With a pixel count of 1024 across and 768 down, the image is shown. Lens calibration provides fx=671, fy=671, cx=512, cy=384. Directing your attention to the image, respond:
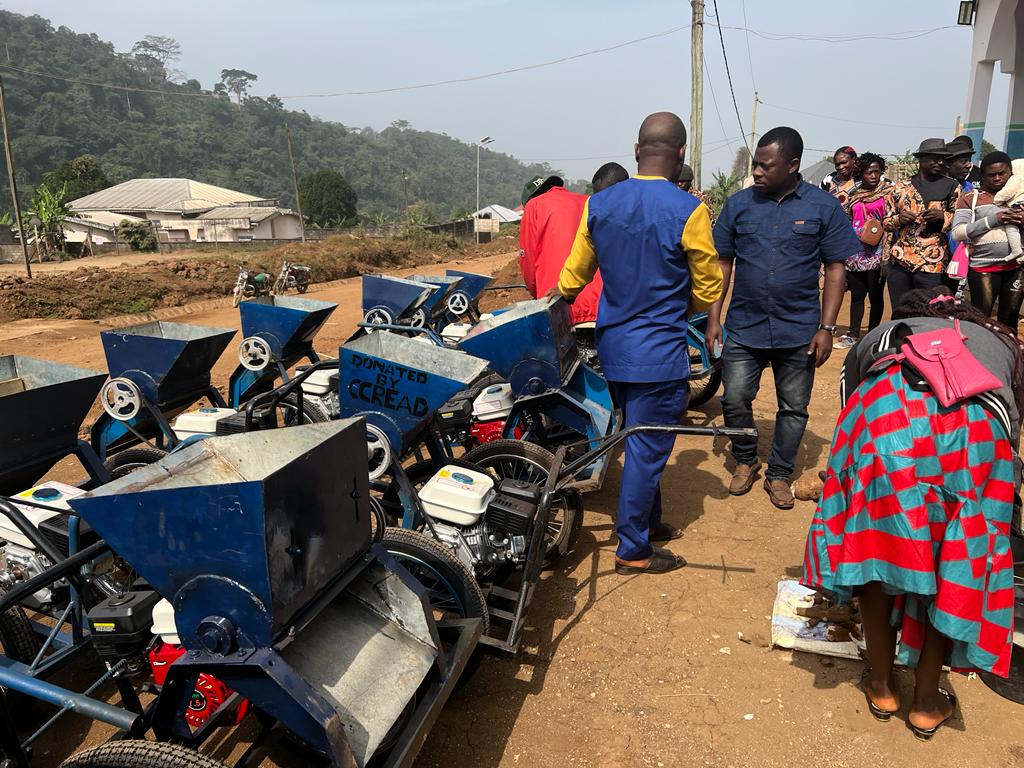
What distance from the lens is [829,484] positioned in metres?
2.45

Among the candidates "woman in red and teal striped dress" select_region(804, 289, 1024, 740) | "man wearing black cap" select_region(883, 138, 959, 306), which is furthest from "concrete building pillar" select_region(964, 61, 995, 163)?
"woman in red and teal striped dress" select_region(804, 289, 1024, 740)

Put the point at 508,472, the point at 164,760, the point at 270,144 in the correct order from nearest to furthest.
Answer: the point at 164,760, the point at 508,472, the point at 270,144

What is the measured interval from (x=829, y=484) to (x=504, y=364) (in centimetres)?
200

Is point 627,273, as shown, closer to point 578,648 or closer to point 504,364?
point 504,364

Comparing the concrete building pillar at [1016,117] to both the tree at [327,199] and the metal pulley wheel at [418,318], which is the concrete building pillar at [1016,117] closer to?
the metal pulley wheel at [418,318]

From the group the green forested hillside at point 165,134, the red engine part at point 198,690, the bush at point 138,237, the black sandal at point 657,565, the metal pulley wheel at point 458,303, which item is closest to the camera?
the red engine part at point 198,690

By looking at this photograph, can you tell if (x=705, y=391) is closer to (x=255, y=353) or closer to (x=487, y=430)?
(x=487, y=430)

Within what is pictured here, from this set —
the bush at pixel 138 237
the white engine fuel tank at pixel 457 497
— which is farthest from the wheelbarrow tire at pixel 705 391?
the bush at pixel 138 237

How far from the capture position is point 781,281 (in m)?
3.96

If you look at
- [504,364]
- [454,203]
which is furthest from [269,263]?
[454,203]

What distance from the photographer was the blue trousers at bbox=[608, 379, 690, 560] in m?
3.31

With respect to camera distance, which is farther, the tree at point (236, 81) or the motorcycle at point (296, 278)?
the tree at point (236, 81)

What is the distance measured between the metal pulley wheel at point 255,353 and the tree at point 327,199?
48.4 meters

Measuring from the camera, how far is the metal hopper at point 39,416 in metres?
3.01
